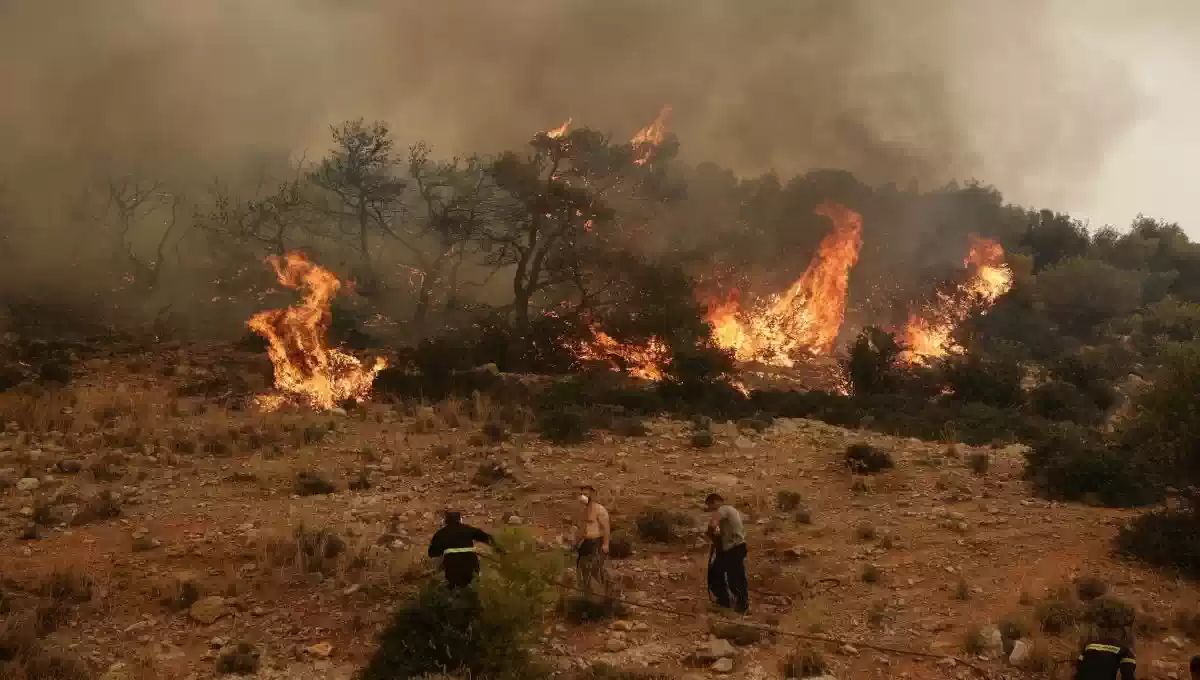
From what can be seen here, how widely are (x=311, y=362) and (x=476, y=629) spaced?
17.6 meters

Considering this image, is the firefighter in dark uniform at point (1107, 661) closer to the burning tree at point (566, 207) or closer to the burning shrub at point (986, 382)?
the burning shrub at point (986, 382)

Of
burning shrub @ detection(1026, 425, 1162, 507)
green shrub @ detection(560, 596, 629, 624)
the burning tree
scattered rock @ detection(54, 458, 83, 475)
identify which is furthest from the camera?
the burning tree

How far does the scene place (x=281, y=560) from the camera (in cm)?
1085

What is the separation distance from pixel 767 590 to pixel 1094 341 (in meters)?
35.7

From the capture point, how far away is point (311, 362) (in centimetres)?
2328

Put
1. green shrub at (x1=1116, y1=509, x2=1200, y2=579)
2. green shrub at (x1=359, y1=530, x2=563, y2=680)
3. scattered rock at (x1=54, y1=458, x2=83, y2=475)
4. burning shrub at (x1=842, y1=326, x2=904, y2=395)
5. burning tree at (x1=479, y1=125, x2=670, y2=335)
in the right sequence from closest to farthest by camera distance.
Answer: green shrub at (x1=359, y1=530, x2=563, y2=680) → green shrub at (x1=1116, y1=509, x2=1200, y2=579) → scattered rock at (x1=54, y1=458, x2=83, y2=475) → burning shrub at (x1=842, y1=326, x2=904, y2=395) → burning tree at (x1=479, y1=125, x2=670, y2=335)

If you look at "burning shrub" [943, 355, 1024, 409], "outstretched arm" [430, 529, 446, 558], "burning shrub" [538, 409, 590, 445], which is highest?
"burning shrub" [943, 355, 1024, 409]

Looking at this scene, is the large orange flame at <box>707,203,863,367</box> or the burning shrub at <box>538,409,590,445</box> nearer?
the burning shrub at <box>538,409,590,445</box>

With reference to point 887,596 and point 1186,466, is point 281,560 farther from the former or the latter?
point 1186,466

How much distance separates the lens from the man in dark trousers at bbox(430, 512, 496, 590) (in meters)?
8.55

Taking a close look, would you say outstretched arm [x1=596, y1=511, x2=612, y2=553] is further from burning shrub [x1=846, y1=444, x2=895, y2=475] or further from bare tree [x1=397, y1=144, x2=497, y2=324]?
bare tree [x1=397, y1=144, x2=497, y2=324]

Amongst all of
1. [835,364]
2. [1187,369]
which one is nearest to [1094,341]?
[835,364]

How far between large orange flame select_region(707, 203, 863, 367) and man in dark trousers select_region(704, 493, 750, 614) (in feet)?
64.9

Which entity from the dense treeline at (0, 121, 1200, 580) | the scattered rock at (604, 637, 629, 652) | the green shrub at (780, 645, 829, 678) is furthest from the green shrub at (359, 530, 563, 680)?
the dense treeline at (0, 121, 1200, 580)
